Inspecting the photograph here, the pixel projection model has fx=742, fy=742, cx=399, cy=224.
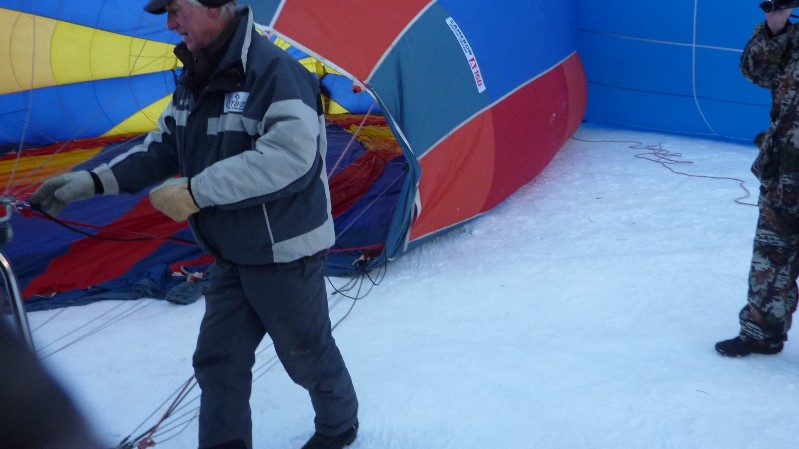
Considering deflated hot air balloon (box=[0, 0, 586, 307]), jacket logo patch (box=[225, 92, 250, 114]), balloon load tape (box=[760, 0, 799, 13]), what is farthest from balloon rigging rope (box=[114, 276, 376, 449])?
balloon load tape (box=[760, 0, 799, 13])

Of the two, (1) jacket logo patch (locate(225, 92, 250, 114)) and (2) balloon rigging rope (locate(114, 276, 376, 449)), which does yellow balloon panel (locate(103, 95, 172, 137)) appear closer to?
(2) balloon rigging rope (locate(114, 276, 376, 449))

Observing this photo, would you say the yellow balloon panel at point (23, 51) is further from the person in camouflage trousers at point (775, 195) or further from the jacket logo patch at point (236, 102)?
the person in camouflage trousers at point (775, 195)

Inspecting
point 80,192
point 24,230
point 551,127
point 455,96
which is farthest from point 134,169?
point 551,127

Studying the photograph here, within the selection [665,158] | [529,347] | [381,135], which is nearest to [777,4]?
[529,347]

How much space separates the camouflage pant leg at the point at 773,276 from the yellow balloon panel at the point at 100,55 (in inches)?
214

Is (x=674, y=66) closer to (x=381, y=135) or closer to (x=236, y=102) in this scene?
(x=381, y=135)

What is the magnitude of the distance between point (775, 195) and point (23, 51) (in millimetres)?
6343

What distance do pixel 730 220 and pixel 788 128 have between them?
5.59ft

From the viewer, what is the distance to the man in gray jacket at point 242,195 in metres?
1.74

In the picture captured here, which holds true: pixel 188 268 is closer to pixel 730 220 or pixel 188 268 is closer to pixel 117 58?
pixel 730 220

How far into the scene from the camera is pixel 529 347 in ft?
9.12

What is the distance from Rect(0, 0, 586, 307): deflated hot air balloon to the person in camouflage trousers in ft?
5.22

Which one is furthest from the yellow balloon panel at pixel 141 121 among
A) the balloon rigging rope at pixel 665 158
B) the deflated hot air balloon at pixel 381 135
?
the balloon rigging rope at pixel 665 158

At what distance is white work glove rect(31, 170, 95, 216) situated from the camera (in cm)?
190
